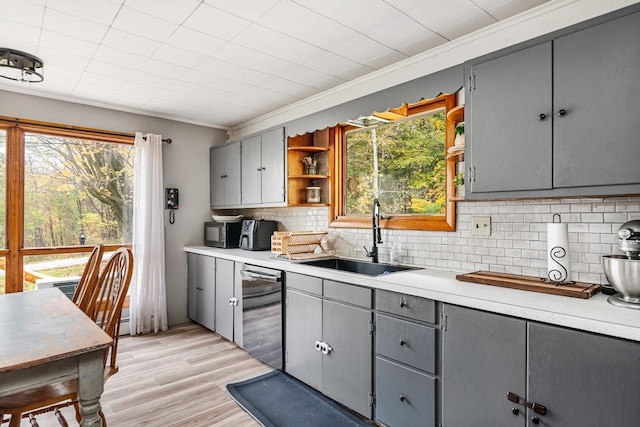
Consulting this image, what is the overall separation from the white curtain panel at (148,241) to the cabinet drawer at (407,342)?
8.93 feet

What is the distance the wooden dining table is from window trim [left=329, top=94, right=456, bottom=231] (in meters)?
2.00

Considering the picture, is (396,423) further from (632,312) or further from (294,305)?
(632,312)

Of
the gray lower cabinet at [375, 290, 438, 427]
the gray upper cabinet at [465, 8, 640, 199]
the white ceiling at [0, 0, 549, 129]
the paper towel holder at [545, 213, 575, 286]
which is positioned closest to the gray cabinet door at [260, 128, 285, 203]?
the white ceiling at [0, 0, 549, 129]

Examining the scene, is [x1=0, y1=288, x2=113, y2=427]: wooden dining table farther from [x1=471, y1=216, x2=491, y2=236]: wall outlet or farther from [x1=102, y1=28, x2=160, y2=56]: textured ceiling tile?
[x1=471, y1=216, x2=491, y2=236]: wall outlet

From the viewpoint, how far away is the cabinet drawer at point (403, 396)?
5.98ft

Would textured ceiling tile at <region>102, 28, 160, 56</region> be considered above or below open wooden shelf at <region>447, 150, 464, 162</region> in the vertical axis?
above

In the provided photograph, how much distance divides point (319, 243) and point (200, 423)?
1.61m

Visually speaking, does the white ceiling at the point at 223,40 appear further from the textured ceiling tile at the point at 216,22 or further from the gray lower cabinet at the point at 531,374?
the gray lower cabinet at the point at 531,374

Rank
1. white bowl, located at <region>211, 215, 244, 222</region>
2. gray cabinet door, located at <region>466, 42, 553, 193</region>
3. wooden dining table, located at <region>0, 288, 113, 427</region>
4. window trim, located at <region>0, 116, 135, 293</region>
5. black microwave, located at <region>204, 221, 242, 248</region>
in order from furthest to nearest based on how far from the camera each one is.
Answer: white bowl, located at <region>211, 215, 244, 222</region>, black microwave, located at <region>204, 221, 242, 248</region>, window trim, located at <region>0, 116, 135, 293</region>, gray cabinet door, located at <region>466, 42, 553, 193</region>, wooden dining table, located at <region>0, 288, 113, 427</region>

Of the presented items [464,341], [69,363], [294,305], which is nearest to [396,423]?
[464,341]

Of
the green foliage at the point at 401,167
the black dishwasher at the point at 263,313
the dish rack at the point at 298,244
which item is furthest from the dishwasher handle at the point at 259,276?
the green foliage at the point at 401,167

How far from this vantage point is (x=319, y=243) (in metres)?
3.24

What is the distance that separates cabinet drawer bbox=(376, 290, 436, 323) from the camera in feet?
5.96

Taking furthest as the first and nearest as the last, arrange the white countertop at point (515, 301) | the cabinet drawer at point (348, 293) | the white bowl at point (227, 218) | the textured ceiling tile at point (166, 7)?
the white bowl at point (227, 218)
the cabinet drawer at point (348, 293)
the textured ceiling tile at point (166, 7)
the white countertop at point (515, 301)
